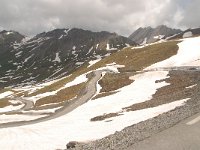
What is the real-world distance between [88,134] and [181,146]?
2257cm

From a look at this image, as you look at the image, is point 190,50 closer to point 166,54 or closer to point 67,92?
point 166,54

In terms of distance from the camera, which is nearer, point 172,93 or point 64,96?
point 172,93

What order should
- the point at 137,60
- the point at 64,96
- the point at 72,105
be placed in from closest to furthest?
1. the point at 72,105
2. the point at 64,96
3. the point at 137,60

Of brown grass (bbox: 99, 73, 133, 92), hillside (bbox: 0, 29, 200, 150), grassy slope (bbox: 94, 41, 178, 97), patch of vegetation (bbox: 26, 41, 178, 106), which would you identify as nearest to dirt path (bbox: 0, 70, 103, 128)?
hillside (bbox: 0, 29, 200, 150)

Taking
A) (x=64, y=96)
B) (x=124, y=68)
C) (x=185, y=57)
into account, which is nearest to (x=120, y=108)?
(x=64, y=96)

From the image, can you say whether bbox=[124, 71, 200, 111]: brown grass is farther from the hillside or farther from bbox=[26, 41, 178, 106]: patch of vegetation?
bbox=[26, 41, 178, 106]: patch of vegetation

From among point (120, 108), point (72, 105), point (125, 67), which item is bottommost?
point (72, 105)

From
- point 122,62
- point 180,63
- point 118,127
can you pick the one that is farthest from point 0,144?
point 122,62

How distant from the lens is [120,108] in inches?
2072

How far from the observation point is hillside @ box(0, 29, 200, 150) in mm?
23422

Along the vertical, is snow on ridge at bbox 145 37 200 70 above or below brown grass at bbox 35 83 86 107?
above

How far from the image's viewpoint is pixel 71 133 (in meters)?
41.4

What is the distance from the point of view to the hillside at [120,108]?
23422mm

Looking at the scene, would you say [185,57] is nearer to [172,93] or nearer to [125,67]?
[125,67]
